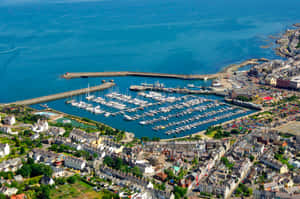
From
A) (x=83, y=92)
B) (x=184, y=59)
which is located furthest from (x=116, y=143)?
(x=184, y=59)

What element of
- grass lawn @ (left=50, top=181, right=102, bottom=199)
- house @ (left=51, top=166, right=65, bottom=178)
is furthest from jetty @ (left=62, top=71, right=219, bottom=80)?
grass lawn @ (left=50, top=181, right=102, bottom=199)

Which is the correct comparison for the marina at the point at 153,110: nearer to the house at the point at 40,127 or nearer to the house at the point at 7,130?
the house at the point at 40,127

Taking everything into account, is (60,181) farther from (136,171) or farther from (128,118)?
(128,118)

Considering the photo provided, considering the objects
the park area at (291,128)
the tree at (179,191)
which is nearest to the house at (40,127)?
the tree at (179,191)

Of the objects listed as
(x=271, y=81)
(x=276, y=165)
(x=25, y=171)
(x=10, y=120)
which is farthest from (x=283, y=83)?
(x=25, y=171)

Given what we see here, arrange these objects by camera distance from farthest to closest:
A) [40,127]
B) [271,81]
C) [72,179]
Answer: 1. [271,81]
2. [40,127]
3. [72,179]

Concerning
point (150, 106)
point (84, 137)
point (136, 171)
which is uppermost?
point (150, 106)
